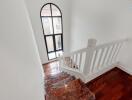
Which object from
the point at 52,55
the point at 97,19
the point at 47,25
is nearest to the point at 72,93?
the point at 97,19

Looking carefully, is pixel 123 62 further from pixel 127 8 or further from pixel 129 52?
pixel 127 8

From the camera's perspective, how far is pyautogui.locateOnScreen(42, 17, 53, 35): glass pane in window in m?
4.61

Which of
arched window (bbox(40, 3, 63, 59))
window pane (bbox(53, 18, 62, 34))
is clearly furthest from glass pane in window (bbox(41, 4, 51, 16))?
window pane (bbox(53, 18, 62, 34))

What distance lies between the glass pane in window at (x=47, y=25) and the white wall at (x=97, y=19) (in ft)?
4.11

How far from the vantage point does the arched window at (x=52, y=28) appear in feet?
14.7

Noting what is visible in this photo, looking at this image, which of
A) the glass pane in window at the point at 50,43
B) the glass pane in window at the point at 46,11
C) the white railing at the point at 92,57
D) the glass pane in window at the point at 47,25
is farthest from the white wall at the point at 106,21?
the glass pane in window at the point at 50,43

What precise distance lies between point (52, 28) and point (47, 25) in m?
0.30

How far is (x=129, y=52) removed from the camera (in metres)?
2.23

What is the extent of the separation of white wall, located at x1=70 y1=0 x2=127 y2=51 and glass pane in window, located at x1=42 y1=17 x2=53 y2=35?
125 centimetres

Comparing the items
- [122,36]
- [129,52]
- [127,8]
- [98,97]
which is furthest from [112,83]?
[127,8]

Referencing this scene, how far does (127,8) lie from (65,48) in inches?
153

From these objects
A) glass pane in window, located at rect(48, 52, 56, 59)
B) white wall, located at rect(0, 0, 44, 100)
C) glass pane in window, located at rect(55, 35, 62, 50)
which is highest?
white wall, located at rect(0, 0, 44, 100)

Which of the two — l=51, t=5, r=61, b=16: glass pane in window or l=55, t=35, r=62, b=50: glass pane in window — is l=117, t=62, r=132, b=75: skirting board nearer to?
l=55, t=35, r=62, b=50: glass pane in window

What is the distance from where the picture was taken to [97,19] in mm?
3068
